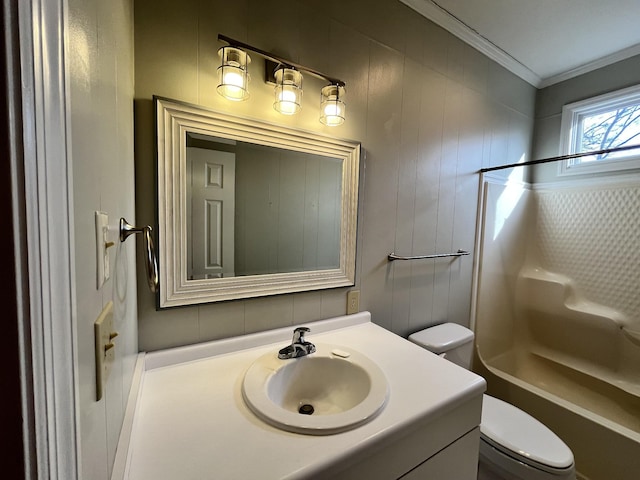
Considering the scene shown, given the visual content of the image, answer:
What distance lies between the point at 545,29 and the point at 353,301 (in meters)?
1.92

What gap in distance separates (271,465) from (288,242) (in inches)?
29.4

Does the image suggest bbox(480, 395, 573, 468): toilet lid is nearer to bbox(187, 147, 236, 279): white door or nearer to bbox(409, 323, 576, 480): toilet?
bbox(409, 323, 576, 480): toilet

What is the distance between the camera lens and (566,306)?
1.97m

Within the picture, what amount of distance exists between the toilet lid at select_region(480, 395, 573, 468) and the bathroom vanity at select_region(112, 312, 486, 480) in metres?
0.37

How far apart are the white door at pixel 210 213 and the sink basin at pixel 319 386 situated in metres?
0.38

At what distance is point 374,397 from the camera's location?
2.53 ft

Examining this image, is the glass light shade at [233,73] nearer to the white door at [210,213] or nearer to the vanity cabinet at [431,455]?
the white door at [210,213]

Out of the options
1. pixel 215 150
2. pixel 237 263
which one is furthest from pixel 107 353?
pixel 215 150

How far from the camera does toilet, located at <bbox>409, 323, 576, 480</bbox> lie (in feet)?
3.51

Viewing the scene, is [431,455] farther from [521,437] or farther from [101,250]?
[101,250]

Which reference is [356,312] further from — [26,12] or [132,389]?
[26,12]

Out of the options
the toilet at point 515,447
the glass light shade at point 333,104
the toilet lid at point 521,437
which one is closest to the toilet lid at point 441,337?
the toilet at point 515,447

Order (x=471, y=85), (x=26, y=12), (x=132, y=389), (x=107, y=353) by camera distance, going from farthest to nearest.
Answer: (x=471, y=85) < (x=132, y=389) < (x=107, y=353) < (x=26, y=12)

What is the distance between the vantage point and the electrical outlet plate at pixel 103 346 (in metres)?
0.38
